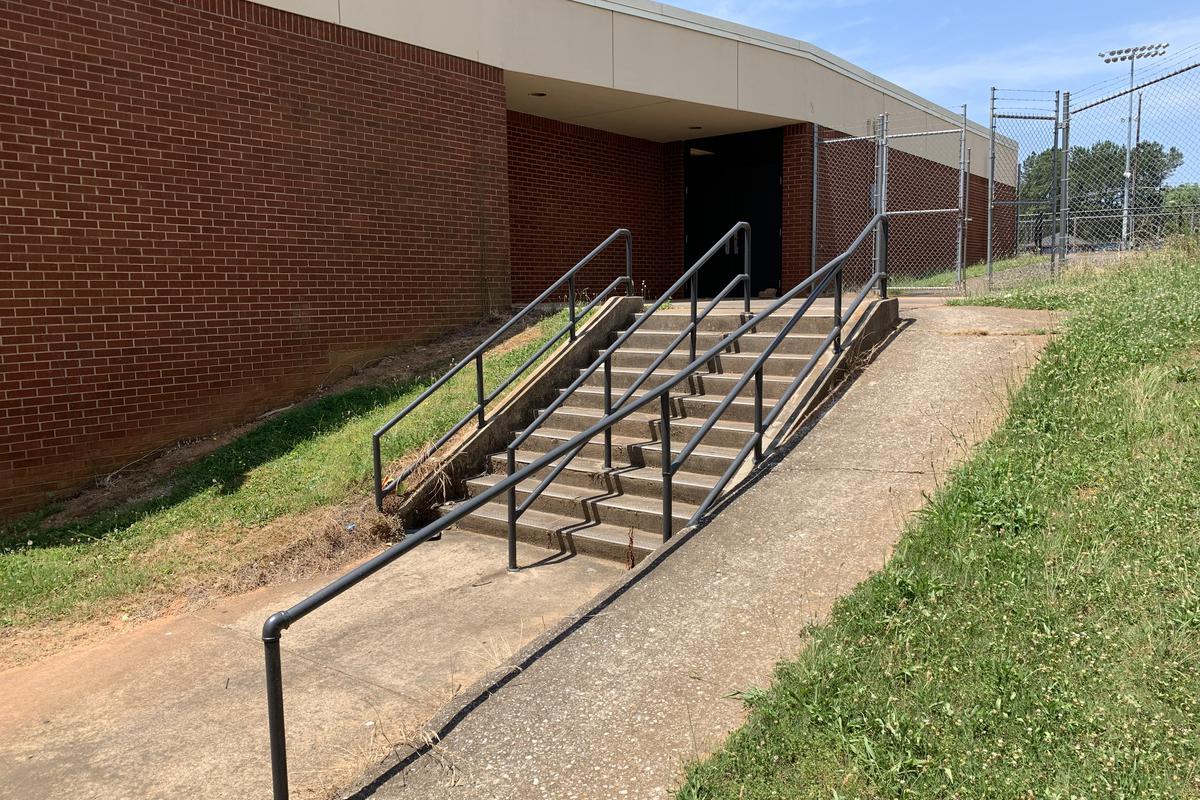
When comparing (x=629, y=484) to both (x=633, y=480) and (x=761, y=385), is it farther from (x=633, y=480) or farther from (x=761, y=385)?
(x=761, y=385)

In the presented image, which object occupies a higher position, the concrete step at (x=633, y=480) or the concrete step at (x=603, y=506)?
the concrete step at (x=633, y=480)

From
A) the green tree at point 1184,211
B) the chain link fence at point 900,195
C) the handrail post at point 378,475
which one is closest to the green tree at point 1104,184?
the green tree at point 1184,211

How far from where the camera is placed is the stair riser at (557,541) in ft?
17.3

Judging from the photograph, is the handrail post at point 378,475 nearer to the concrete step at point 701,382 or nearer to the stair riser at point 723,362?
the concrete step at point 701,382

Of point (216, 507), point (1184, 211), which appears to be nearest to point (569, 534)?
point (216, 507)

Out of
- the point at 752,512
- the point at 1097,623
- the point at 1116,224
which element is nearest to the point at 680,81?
Answer: the point at 1116,224

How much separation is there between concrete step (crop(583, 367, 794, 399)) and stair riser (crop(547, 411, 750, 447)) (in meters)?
0.37

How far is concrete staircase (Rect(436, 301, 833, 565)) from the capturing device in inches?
218

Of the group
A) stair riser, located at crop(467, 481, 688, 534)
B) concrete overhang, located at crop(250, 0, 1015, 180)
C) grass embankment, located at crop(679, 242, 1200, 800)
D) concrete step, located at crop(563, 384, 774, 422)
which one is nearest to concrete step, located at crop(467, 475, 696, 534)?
stair riser, located at crop(467, 481, 688, 534)

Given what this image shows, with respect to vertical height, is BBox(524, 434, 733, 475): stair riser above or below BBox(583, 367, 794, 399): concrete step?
below

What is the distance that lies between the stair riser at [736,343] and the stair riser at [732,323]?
0.13m

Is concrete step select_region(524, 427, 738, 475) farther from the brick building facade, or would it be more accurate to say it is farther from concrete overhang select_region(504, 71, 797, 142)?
concrete overhang select_region(504, 71, 797, 142)

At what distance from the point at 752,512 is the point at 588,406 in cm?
266

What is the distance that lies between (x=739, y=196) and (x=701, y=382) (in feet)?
27.8
